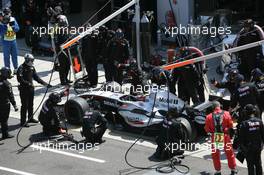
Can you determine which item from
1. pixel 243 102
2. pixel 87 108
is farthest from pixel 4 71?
pixel 243 102

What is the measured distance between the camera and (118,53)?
16594mm

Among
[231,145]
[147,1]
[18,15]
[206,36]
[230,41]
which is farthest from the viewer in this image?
[18,15]

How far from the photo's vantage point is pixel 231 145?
1137 centimetres

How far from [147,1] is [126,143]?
369 inches

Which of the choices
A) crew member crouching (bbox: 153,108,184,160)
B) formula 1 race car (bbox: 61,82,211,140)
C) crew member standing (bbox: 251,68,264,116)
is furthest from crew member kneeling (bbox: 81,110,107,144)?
crew member standing (bbox: 251,68,264,116)

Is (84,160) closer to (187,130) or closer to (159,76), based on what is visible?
(187,130)

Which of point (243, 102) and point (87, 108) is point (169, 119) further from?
point (87, 108)

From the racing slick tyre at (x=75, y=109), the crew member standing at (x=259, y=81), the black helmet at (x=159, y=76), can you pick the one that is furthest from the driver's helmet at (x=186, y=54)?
the racing slick tyre at (x=75, y=109)

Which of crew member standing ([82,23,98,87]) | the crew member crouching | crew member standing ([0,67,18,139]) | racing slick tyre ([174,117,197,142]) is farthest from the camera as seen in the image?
crew member standing ([82,23,98,87])

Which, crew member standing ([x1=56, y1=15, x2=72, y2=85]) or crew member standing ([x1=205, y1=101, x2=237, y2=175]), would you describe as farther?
crew member standing ([x1=56, y1=15, x2=72, y2=85])

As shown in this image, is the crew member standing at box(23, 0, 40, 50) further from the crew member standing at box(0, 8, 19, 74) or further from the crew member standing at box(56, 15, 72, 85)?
the crew member standing at box(56, 15, 72, 85)

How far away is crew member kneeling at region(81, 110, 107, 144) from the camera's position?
43.4ft

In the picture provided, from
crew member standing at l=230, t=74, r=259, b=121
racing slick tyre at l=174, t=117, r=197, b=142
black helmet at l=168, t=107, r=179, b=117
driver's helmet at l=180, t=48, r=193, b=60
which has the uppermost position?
driver's helmet at l=180, t=48, r=193, b=60

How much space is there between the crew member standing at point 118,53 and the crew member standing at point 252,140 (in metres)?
6.29
